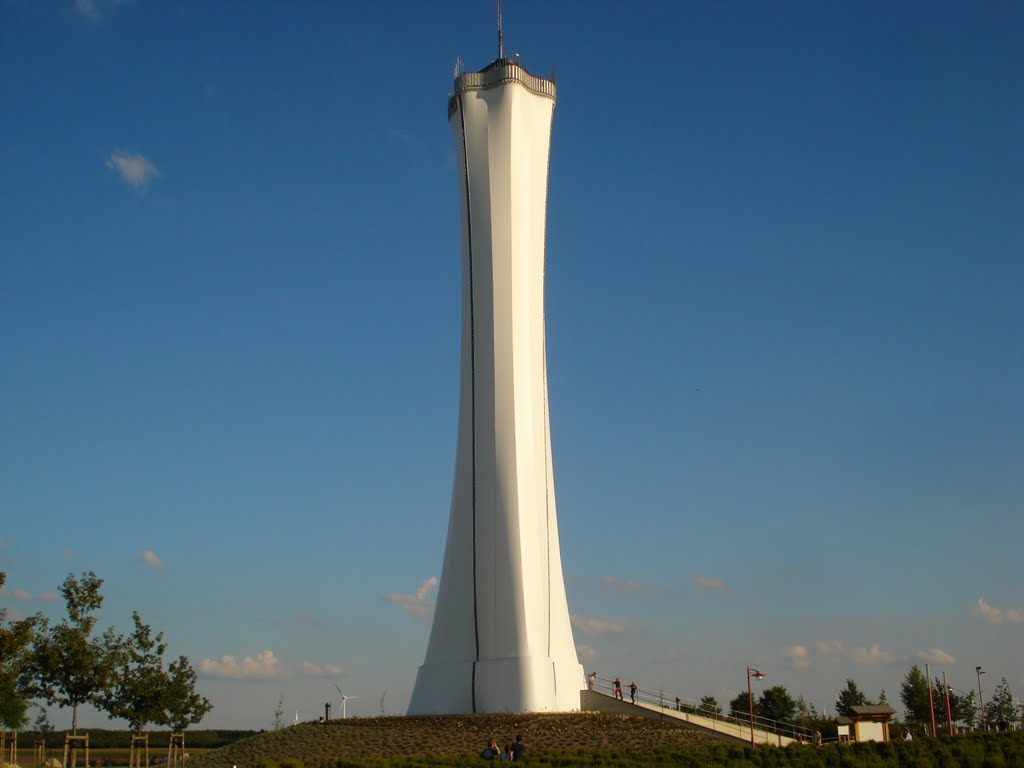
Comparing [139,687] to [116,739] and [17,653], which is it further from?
[116,739]

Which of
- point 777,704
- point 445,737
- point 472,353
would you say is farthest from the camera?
point 777,704

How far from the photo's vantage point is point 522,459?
3125cm

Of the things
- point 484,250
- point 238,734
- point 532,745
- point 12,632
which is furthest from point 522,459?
point 238,734

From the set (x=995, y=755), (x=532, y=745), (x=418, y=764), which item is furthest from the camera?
(x=532, y=745)

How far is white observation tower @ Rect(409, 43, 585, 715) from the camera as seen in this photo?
29.7m

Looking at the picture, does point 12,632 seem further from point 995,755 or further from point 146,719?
point 995,755

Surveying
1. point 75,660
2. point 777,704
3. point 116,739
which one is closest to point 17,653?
point 75,660

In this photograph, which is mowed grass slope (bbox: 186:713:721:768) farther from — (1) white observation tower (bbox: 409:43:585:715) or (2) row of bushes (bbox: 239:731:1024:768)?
(1) white observation tower (bbox: 409:43:585:715)

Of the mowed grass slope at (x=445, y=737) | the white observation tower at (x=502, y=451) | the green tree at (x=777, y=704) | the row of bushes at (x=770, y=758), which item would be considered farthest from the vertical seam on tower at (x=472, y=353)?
the green tree at (x=777, y=704)

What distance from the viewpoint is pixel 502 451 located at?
31.2 m

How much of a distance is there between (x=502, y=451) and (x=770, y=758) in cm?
1281

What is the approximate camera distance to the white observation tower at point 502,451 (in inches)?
1170

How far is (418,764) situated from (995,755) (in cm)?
1181

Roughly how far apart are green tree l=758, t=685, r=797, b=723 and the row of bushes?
2548cm
